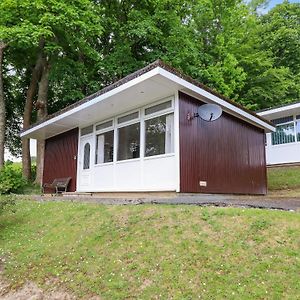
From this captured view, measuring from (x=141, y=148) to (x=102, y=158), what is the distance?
7.49 feet

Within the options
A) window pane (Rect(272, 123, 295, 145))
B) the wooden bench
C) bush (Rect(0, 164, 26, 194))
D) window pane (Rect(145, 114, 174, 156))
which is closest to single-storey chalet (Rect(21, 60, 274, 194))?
window pane (Rect(145, 114, 174, 156))

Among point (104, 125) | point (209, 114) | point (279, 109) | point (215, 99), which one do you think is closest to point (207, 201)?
point (209, 114)

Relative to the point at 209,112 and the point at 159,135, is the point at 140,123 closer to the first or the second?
the point at 159,135

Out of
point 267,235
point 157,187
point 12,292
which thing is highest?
point 157,187

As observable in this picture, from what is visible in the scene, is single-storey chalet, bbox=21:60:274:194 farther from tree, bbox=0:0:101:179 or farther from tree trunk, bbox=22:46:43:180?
tree trunk, bbox=22:46:43:180

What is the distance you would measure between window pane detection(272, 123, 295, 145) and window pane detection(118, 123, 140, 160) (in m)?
9.44

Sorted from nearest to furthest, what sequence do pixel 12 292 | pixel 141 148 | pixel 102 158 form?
pixel 12 292, pixel 141 148, pixel 102 158

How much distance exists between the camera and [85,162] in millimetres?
11727

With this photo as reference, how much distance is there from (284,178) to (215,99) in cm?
701

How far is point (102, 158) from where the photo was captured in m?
10.8

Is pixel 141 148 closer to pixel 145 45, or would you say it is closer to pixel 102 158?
pixel 102 158

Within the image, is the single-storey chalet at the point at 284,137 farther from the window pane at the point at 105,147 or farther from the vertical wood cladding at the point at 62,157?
the vertical wood cladding at the point at 62,157

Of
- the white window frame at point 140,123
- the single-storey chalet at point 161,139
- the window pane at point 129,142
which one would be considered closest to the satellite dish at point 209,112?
the single-storey chalet at point 161,139

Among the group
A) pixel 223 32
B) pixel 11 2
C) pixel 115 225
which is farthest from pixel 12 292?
pixel 223 32
